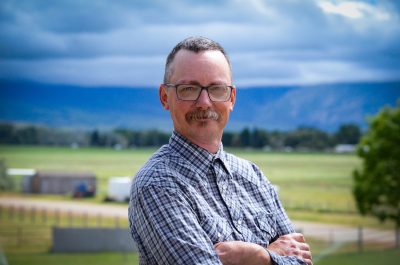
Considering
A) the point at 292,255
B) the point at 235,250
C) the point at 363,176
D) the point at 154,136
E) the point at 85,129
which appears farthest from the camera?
the point at 363,176

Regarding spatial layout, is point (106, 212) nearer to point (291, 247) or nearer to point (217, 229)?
point (291, 247)

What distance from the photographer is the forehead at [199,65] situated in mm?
1249

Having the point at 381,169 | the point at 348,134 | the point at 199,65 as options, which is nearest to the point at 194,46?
the point at 199,65

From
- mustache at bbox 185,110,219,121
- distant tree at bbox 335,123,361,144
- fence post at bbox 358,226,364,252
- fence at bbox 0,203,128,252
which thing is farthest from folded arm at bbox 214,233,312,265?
distant tree at bbox 335,123,361,144

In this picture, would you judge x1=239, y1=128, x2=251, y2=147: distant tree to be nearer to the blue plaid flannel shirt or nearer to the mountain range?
the mountain range

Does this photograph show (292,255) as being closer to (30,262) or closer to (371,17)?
(30,262)

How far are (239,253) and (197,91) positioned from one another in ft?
1.02

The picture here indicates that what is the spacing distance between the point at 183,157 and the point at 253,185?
0.18m

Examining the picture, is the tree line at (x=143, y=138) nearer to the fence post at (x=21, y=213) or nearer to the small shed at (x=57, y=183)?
the small shed at (x=57, y=183)

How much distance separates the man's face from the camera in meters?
1.25

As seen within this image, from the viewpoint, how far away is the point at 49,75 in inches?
368

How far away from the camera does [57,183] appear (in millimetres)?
8758

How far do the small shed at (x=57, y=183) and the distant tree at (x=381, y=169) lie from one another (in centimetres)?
385

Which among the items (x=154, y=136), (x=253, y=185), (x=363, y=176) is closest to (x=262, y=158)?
(x=154, y=136)
